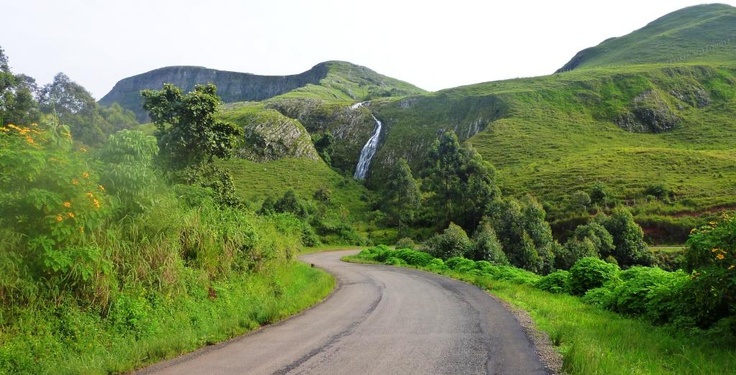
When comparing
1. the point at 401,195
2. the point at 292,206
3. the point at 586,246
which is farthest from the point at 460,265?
the point at 401,195

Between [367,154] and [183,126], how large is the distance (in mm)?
93882

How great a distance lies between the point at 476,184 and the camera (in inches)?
2322

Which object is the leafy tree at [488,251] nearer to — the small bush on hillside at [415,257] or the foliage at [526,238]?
the foliage at [526,238]

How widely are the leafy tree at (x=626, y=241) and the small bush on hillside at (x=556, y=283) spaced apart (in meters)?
22.8

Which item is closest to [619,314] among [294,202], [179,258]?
[179,258]

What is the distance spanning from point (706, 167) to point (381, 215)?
4922 cm

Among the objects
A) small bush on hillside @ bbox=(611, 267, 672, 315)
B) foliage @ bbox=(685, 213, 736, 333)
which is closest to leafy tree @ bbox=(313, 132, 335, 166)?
small bush on hillside @ bbox=(611, 267, 672, 315)

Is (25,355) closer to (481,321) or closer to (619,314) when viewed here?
(481,321)

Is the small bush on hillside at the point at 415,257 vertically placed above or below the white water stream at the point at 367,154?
below

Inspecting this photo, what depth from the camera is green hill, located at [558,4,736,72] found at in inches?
5492

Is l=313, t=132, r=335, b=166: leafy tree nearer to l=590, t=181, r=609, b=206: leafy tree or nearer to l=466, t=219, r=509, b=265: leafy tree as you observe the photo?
l=590, t=181, r=609, b=206: leafy tree

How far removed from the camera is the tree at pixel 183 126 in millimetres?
20000

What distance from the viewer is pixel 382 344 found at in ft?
29.0

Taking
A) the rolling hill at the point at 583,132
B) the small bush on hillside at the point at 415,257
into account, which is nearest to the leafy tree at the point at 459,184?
Result: the rolling hill at the point at 583,132
